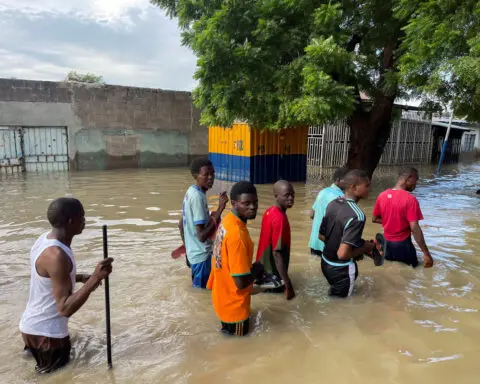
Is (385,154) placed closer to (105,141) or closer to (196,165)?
(105,141)

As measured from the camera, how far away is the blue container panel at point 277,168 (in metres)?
12.4

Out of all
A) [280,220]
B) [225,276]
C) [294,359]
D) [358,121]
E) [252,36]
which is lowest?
[294,359]

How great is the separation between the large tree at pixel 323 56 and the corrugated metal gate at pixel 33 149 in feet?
24.7

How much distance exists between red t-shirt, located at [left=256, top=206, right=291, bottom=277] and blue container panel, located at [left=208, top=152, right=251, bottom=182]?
8435 mm

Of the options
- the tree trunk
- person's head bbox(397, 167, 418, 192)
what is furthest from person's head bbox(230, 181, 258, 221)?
the tree trunk

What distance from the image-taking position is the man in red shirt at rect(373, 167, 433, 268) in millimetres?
4465

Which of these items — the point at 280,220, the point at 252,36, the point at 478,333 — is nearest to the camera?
the point at 478,333

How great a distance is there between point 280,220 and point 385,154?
1788 centimetres

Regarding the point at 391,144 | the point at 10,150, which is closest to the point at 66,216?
the point at 10,150

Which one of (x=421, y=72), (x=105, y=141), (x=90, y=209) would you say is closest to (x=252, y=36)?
(x=421, y=72)

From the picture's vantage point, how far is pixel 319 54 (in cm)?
766

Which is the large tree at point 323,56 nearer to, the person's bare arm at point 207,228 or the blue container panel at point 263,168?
the blue container panel at point 263,168

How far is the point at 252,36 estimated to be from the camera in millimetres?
8906

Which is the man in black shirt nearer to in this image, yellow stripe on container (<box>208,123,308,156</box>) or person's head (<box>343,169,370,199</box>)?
person's head (<box>343,169,370,199</box>)
